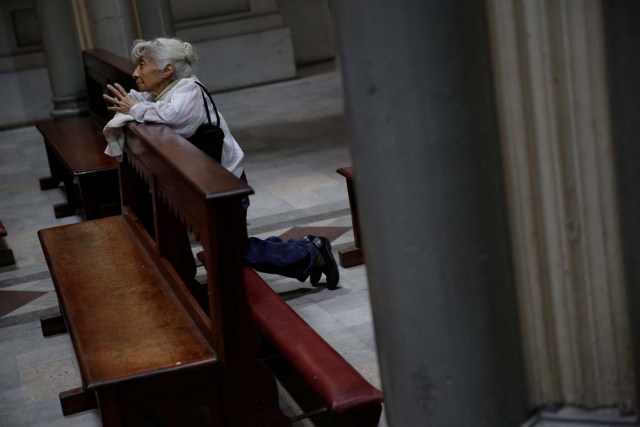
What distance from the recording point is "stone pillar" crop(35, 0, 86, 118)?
963 cm

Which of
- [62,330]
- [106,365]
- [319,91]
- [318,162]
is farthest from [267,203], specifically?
[319,91]

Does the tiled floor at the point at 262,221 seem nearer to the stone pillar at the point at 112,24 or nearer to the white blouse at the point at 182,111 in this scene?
the white blouse at the point at 182,111

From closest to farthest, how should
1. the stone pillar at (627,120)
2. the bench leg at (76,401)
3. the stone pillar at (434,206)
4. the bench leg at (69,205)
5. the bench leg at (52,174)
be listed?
1. the stone pillar at (627,120)
2. the stone pillar at (434,206)
3. the bench leg at (76,401)
4. the bench leg at (69,205)
5. the bench leg at (52,174)

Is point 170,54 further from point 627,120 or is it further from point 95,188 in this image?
point 627,120

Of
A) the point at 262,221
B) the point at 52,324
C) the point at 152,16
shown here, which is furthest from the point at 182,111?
the point at 152,16

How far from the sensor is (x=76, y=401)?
439 cm

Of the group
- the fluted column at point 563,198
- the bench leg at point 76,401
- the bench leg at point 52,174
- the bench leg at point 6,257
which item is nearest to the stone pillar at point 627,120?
the fluted column at point 563,198

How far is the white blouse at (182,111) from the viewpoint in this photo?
486 centimetres

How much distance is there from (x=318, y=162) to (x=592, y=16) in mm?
7423

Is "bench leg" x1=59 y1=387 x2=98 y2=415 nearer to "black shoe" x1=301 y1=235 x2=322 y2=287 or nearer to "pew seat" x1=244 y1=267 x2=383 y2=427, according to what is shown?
"pew seat" x1=244 y1=267 x2=383 y2=427

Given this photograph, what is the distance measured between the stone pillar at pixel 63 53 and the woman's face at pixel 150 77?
15.1 feet

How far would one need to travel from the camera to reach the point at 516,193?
191 centimetres

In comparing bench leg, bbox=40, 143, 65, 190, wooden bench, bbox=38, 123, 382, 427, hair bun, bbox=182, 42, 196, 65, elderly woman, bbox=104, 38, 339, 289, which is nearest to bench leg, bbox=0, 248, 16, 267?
bench leg, bbox=40, 143, 65, 190

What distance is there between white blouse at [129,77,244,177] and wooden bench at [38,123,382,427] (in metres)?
0.37
